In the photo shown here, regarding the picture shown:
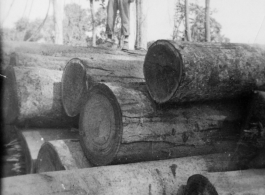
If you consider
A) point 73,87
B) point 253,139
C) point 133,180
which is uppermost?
point 73,87

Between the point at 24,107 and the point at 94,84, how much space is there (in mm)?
790

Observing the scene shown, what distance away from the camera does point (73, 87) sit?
2828 millimetres

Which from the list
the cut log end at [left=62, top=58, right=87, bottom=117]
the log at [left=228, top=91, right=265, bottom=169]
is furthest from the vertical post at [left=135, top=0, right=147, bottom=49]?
the log at [left=228, top=91, right=265, bottom=169]

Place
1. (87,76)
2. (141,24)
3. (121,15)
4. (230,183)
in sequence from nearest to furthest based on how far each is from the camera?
(230,183)
(87,76)
(121,15)
(141,24)

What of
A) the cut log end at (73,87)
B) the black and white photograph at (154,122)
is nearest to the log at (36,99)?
the black and white photograph at (154,122)

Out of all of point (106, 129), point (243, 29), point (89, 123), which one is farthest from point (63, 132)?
point (243, 29)

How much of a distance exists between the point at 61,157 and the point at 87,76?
716 millimetres

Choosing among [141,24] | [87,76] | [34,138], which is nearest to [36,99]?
[34,138]

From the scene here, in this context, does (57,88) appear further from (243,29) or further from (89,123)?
(243,29)

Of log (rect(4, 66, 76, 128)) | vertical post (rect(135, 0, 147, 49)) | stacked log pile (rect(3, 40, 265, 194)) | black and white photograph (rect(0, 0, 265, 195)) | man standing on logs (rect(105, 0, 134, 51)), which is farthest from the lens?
vertical post (rect(135, 0, 147, 49))

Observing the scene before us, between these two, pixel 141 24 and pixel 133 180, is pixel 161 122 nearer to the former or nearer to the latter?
pixel 133 180

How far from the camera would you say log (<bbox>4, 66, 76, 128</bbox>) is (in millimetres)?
2834

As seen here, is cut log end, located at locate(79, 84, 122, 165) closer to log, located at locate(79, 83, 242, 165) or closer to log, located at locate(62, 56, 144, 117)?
log, located at locate(79, 83, 242, 165)

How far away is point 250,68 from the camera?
7.50ft
